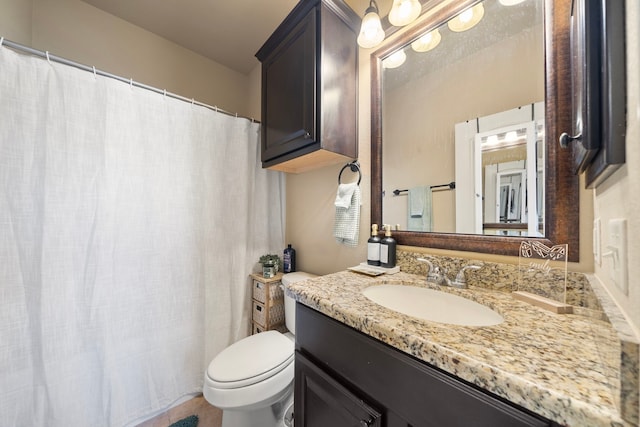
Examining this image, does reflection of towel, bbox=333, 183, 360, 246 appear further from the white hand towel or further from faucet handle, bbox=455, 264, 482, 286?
faucet handle, bbox=455, 264, 482, 286

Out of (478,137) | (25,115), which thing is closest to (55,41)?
(25,115)

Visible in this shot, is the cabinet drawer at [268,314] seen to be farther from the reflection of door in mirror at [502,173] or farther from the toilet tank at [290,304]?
the reflection of door in mirror at [502,173]

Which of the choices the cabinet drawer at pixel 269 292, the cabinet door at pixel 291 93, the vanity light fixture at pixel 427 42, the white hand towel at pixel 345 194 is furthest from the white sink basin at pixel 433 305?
the vanity light fixture at pixel 427 42

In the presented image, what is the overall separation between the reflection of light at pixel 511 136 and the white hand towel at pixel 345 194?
62 cm

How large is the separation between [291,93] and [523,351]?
1277mm

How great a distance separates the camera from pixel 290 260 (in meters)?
1.60

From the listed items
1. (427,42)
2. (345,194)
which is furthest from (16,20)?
(427,42)

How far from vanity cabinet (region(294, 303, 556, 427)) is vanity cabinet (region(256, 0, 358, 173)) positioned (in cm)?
79

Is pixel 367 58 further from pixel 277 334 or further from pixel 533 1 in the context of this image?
pixel 277 334

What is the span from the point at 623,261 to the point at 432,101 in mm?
837

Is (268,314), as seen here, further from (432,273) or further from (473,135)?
(473,135)

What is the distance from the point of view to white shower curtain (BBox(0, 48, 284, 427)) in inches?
38.1

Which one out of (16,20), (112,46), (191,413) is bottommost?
(191,413)

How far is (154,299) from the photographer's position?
126 cm
